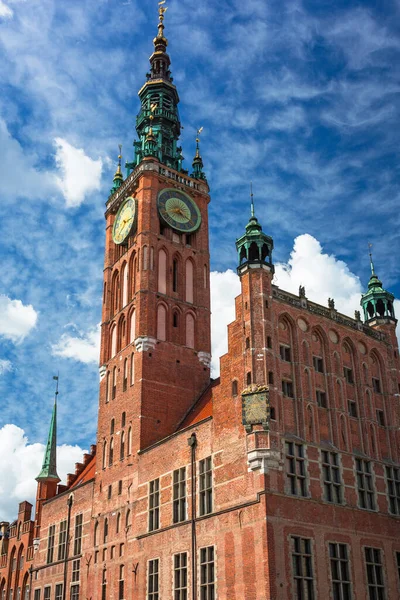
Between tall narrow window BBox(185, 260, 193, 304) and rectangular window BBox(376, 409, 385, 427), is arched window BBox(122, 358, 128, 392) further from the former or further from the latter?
rectangular window BBox(376, 409, 385, 427)

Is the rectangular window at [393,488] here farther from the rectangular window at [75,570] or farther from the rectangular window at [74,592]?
the rectangular window at [74,592]

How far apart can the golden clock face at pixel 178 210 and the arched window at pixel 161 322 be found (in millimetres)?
7020

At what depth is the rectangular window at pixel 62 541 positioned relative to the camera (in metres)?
52.1

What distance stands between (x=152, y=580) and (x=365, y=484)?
44.1ft

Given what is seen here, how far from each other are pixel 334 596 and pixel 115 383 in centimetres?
2263

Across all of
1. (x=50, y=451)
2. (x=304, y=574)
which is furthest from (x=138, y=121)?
(x=304, y=574)

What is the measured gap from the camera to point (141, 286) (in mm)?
49969

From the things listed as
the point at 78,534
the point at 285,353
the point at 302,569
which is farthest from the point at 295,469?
the point at 78,534

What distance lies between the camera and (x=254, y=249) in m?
40.6

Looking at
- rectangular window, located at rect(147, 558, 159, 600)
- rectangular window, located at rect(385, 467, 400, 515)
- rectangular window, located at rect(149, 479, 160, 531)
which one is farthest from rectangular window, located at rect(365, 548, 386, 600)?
rectangular window, located at rect(149, 479, 160, 531)

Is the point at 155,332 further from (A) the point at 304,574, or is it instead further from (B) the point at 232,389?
(A) the point at 304,574

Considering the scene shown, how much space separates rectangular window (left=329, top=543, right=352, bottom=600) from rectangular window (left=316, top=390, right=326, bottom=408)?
25.1ft

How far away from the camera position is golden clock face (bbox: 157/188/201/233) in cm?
5350

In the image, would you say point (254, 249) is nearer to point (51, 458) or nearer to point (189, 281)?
point (189, 281)
